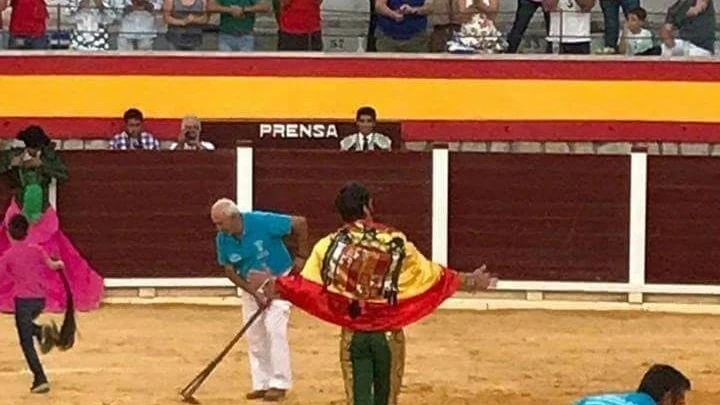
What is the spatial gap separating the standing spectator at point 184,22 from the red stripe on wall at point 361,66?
4.5 inches

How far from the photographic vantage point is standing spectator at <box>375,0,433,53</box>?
15.1 meters

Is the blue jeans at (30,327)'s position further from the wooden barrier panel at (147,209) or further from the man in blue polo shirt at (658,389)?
the man in blue polo shirt at (658,389)

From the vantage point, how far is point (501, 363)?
12.2 meters

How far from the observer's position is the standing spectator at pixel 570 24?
49.8 ft

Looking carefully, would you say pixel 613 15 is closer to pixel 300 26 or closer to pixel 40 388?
pixel 300 26

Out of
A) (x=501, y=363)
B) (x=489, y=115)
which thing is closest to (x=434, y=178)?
(x=489, y=115)

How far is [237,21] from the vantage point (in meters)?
15.3

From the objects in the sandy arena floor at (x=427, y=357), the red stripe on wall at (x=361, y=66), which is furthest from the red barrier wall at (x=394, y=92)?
the sandy arena floor at (x=427, y=357)

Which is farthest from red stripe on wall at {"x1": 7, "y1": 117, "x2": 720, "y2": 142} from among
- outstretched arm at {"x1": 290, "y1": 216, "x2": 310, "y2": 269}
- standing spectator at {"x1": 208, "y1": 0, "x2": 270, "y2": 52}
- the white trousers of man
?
outstretched arm at {"x1": 290, "y1": 216, "x2": 310, "y2": 269}

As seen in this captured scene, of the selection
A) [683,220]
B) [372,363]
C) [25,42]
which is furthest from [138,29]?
[372,363]

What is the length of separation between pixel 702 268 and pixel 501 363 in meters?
3.12

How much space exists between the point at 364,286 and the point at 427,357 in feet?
13.7

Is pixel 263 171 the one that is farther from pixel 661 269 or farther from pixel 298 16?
pixel 661 269

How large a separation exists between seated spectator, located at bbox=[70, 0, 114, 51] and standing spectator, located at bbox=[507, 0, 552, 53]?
9.44ft
